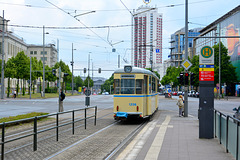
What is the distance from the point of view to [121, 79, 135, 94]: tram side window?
1728cm

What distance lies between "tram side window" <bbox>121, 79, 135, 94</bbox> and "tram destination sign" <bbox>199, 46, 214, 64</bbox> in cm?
618

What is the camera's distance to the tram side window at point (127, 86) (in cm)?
1728

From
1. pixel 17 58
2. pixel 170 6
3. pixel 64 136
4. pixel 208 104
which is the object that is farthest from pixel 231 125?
pixel 17 58

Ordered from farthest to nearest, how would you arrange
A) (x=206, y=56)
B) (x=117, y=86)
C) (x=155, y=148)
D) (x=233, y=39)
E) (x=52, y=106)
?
(x=233, y=39) < (x=52, y=106) < (x=117, y=86) < (x=206, y=56) < (x=155, y=148)

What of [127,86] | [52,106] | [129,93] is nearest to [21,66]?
[52,106]

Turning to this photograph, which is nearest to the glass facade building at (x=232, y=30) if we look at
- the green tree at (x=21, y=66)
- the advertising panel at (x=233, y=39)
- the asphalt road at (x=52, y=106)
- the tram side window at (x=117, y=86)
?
the advertising panel at (x=233, y=39)

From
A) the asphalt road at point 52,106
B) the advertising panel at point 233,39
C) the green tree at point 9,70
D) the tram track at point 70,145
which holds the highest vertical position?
the advertising panel at point 233,39

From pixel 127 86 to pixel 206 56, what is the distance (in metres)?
6.44

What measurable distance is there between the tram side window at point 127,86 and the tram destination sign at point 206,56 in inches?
243

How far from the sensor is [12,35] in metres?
90.2

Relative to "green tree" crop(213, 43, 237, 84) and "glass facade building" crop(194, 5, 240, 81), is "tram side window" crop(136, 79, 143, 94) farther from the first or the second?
"glass facade building" crop(194, 5, 240, 81)

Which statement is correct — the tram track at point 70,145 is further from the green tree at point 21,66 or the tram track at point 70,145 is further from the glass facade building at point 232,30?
the glass facade building at point 232,30

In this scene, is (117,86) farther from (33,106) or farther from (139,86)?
(33,106)

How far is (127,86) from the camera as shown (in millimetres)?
17375
